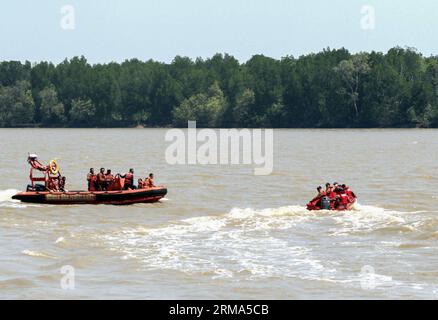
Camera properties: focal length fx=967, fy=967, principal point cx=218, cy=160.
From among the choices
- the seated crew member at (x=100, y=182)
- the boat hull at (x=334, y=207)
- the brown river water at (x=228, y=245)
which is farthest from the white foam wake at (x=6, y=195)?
the boat hull at (x=334, y=207)

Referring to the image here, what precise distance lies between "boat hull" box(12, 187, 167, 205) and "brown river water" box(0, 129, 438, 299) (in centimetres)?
50

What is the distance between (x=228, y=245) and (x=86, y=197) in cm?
1305

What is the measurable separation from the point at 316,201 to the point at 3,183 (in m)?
22.5

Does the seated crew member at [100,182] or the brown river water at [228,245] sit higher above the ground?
the seated crew member at [100,182]

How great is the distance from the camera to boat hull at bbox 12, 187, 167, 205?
42.7 metres

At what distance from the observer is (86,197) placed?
140 feet

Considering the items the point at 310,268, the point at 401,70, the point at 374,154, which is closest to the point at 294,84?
the point at 401,70

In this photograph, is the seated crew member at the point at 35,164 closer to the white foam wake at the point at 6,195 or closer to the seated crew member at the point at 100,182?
the white foam wake at the point at 6,195

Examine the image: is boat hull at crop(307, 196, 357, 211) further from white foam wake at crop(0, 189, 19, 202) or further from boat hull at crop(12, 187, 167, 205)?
white foam wake at crop(0, 189, 19, 202)

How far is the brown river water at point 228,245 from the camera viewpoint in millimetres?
24328

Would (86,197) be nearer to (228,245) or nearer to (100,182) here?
(100,182)

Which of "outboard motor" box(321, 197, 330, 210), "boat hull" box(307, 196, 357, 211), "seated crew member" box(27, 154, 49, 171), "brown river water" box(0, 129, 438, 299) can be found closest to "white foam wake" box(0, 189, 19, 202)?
"brown river water" box(0, 129, 438, 299)

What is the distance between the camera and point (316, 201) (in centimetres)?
4047

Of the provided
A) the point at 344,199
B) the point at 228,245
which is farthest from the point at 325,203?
the point at 228,245
